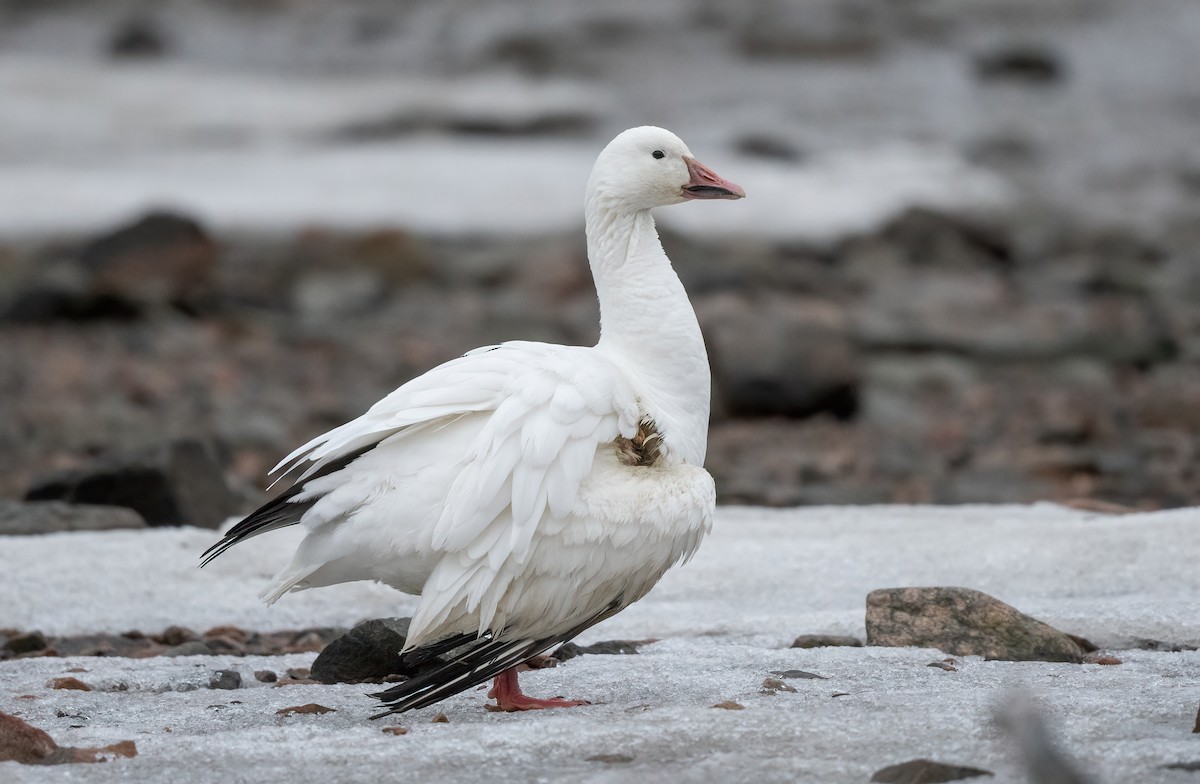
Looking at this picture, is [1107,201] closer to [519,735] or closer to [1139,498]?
[1139,498]

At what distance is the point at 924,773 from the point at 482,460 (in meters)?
1.90

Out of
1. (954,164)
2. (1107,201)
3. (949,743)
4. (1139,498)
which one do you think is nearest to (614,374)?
(949,743)

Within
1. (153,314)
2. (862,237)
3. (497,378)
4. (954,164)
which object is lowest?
(497,378)

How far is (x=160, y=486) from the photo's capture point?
898 cm

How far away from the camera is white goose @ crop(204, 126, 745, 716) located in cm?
502

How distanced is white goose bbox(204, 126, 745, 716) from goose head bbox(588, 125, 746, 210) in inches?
44.4

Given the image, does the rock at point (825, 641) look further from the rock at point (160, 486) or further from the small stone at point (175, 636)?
the rock at point (160, 486)

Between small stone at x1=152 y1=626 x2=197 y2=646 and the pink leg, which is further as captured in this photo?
small stone at x1=152 y1=626 x2=197 y2=646

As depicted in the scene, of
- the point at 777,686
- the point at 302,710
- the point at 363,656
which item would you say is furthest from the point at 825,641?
the point at 302,710

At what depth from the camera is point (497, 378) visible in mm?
5391

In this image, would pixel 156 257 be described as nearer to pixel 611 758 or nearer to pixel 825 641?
pixel 825 641

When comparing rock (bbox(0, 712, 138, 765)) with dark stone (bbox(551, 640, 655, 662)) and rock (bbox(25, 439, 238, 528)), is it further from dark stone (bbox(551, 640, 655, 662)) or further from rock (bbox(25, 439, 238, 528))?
rock (bbox(25, 439, 238, 528))

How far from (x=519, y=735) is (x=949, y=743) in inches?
46.9

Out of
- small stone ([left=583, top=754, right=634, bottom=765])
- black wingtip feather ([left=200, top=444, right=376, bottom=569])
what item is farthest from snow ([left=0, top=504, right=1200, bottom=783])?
black wingtip feather ([left=200, top=444, right=376, bottom=569])
